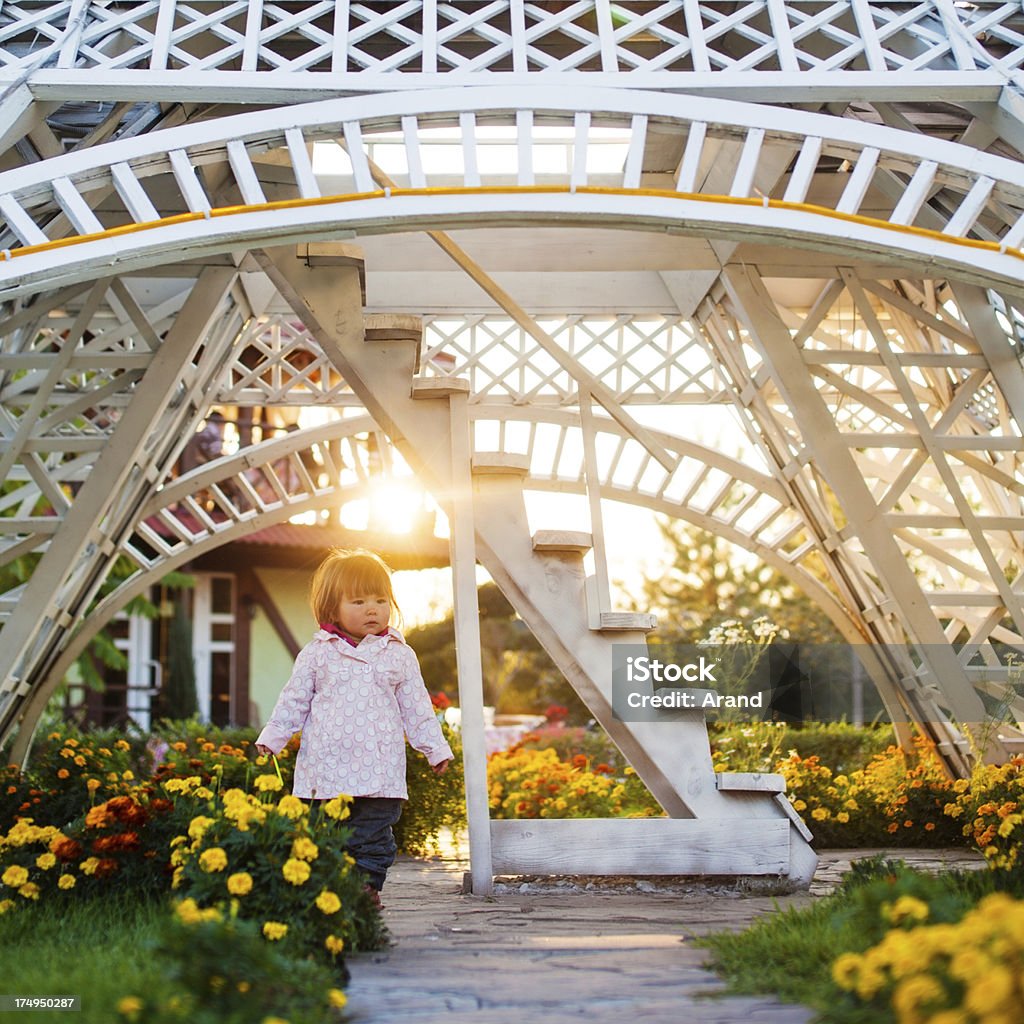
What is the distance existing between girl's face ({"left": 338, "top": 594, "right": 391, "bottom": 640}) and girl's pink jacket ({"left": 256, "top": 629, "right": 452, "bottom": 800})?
0.14 feet

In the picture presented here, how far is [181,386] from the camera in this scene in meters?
8.03

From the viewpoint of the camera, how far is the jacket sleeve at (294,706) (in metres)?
3.91

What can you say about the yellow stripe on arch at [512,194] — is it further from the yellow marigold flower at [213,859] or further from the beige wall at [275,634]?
the beige wall at [275,634]

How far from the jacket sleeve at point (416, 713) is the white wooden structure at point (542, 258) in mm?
553

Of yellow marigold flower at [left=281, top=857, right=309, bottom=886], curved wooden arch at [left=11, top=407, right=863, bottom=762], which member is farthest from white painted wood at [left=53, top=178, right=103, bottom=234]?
curved wooden arch at [left=11, top=407, right=863, bottom=762]

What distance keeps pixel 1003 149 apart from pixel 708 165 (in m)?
1.56

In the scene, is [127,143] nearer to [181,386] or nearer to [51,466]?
[181,386]

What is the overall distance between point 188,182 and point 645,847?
307cm

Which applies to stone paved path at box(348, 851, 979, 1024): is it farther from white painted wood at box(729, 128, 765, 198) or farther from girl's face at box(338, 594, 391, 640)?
white painted wood at box(729, 128, 765, 198)

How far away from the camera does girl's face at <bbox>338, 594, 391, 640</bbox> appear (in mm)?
4152

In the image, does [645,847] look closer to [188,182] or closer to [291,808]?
[291,808]

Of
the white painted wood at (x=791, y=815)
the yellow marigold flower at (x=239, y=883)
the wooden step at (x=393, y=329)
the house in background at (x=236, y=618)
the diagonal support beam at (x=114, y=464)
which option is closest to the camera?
the yellow marigold flower at (x=239, y=883)

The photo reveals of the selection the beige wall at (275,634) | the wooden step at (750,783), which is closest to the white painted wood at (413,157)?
the wooden step at (750,783)

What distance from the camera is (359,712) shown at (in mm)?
3984
